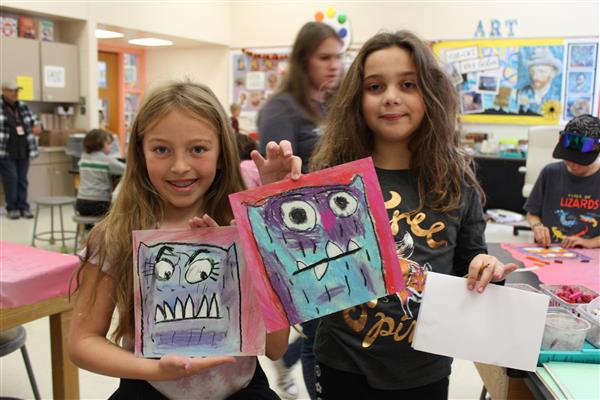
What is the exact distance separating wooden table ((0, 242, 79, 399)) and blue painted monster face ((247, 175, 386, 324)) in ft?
3.79

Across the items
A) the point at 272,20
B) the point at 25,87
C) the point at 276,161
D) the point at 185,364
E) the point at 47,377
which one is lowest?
the point at 47,377

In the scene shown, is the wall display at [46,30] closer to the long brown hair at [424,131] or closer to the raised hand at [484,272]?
the long brown hair at [424,131]

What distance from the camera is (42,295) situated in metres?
1.79

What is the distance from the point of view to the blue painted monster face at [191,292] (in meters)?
0.99

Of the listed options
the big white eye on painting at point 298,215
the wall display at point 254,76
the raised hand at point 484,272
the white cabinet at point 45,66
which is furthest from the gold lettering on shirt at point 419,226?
the wall display at point 254,76

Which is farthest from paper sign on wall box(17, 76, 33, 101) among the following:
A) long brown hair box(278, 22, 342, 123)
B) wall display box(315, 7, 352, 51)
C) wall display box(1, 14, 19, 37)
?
long brown hair box(278, 22, 342, 123)

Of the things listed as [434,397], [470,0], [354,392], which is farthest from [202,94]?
[470,0]

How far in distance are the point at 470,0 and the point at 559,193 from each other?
5.86 meters

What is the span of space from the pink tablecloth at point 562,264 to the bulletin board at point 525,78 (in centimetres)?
526

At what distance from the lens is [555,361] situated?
1.14 metres

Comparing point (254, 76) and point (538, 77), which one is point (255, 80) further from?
point (538, 77)

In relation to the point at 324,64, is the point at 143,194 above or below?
below

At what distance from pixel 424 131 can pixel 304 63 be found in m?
0.93

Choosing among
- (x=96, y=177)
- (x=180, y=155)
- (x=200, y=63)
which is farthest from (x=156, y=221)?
(x=200, y=63)
